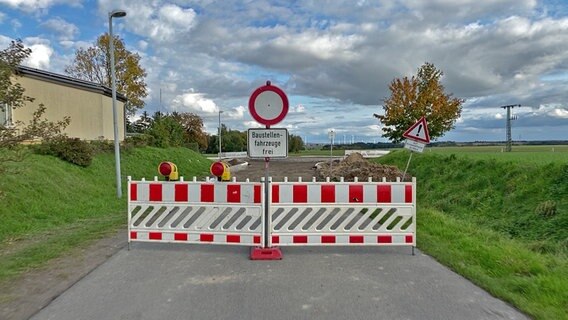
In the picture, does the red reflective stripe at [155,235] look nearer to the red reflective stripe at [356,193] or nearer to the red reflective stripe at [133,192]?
the red reflective stripe at [133,192]

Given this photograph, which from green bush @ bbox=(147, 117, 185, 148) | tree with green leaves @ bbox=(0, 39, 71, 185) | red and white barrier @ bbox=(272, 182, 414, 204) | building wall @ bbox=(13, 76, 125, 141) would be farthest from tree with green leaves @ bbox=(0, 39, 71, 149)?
green bush @ bbox=(147, 117, 185, 148)

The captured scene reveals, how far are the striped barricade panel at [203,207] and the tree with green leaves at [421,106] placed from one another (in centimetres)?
2971

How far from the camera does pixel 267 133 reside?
21.7ft

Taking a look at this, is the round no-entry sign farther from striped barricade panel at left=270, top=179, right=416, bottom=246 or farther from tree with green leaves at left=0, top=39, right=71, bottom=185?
tree with green leaves at left=0, top=39, right=71, bottom=185

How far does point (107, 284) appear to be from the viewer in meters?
5.01

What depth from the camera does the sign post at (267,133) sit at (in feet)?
21.2

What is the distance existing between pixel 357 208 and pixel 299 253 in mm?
1175

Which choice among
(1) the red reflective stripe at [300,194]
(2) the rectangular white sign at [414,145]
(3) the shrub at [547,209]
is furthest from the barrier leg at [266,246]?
(3) the shrub at [547,209]

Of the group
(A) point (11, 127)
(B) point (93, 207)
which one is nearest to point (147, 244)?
(A) point (11, 127)

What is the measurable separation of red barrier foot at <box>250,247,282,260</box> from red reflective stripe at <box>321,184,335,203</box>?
3.62 feet

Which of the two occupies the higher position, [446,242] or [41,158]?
[41,158]

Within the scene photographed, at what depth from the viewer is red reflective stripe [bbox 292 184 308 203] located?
6551 mm

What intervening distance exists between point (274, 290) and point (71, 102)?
25.8m

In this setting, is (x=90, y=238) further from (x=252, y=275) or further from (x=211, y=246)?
(x=252, y=275)
